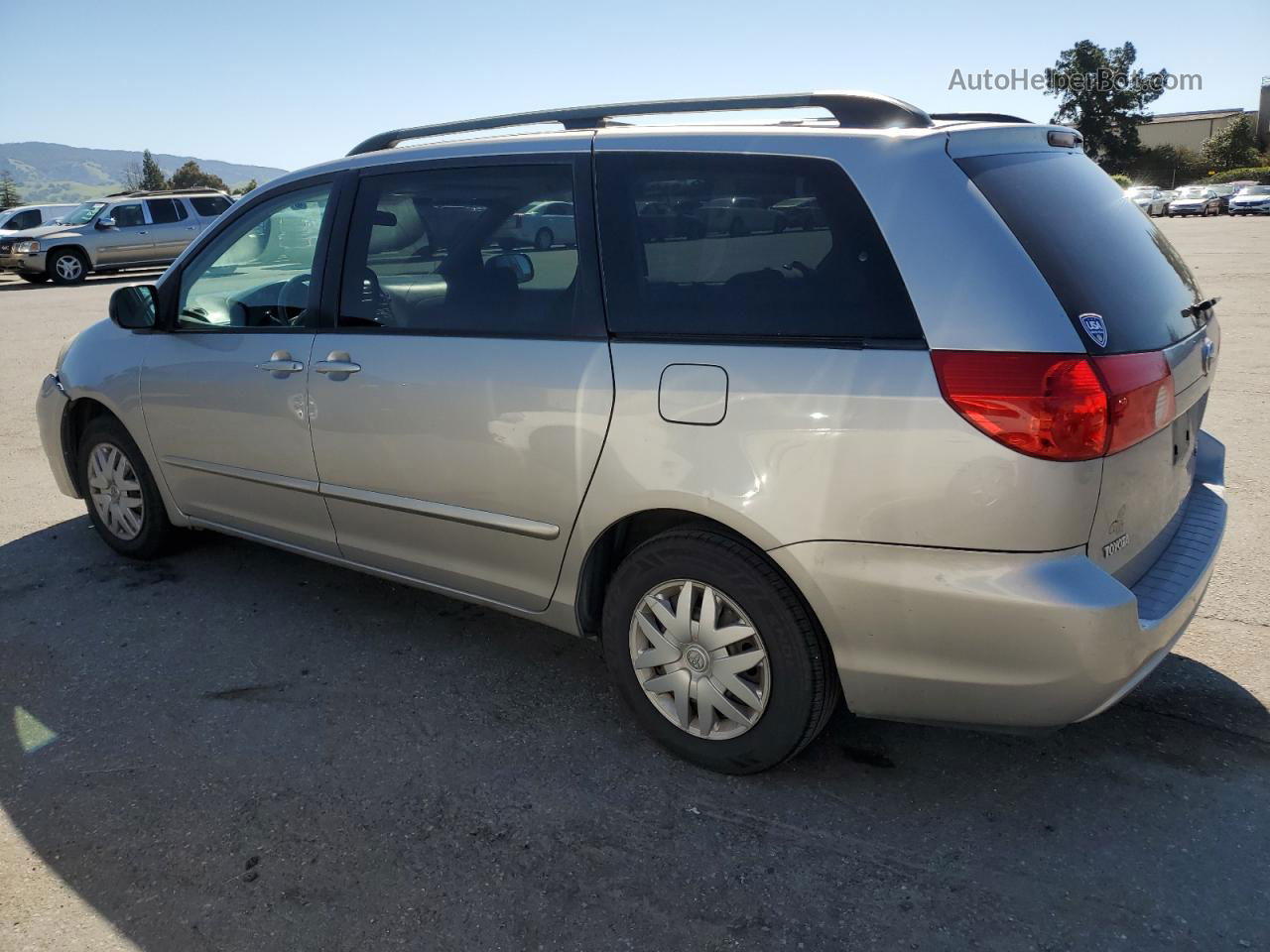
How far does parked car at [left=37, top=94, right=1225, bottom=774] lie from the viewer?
2.40m

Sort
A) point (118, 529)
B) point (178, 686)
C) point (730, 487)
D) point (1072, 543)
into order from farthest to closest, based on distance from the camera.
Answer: point (118, 529), point (178, 686), point (730, 487), point (1072, 543)

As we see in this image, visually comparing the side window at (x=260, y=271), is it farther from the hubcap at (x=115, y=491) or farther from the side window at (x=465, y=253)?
the hubcap at (x=115, y=491)

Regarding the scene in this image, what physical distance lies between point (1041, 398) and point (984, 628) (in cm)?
56

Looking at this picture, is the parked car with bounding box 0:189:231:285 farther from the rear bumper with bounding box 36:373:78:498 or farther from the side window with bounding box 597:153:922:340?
the side window with bounding box 597:153:922:340

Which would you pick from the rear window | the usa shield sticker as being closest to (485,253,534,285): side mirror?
the rear window

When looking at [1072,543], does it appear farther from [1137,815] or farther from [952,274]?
[1137,815]

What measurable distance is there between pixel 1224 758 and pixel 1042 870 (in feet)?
2.72

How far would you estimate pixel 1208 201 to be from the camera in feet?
153

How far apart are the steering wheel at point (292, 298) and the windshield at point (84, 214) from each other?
72.5 ft

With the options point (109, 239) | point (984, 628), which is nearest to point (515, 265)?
point (984, 628)

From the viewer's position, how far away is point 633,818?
280 centimetres

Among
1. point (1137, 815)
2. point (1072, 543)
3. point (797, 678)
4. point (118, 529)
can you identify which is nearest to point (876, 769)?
point (797, 678)

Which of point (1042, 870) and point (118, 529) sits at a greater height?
point (118, 529)

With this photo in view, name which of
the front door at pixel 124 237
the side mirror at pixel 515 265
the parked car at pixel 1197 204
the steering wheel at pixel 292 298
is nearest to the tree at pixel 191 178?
the front door at pixel 124 237
